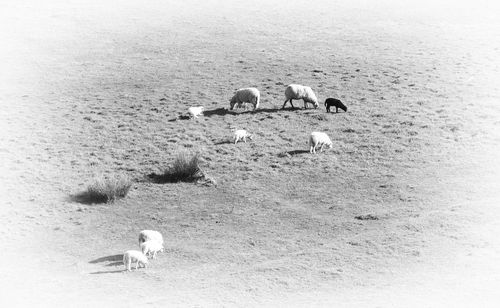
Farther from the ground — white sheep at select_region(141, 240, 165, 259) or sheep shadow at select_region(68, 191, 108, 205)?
sheep shadow at select_region(68, 191, 108, 205)

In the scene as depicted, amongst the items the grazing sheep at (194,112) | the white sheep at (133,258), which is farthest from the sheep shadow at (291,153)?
the white sheep at (133,258)

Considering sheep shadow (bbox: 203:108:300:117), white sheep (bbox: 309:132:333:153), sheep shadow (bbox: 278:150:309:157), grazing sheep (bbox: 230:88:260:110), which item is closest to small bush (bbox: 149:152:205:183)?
sheep shadow (bbox: 278:150:309:157)

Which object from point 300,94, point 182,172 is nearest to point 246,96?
point 300,94

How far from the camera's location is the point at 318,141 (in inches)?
1254

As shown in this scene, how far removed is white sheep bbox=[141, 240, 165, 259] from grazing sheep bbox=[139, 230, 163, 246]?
0.16 meters

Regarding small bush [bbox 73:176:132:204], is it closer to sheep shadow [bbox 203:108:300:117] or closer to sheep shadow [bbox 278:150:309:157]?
sheep shadow [bbox 278:150:309:157]

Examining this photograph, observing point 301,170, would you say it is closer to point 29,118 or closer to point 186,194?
point 186,194

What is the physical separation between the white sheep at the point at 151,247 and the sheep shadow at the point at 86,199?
→ 5.21 metres

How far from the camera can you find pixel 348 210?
26.7 metres

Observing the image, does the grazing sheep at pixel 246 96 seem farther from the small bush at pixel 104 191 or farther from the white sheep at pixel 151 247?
the white sheep at pixel 151 247

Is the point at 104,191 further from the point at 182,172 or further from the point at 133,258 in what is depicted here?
the point at 133,258

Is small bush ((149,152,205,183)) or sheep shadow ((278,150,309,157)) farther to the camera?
sheep shadow ((278,150,309,157))

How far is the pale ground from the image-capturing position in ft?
69.9

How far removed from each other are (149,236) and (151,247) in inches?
20.3
